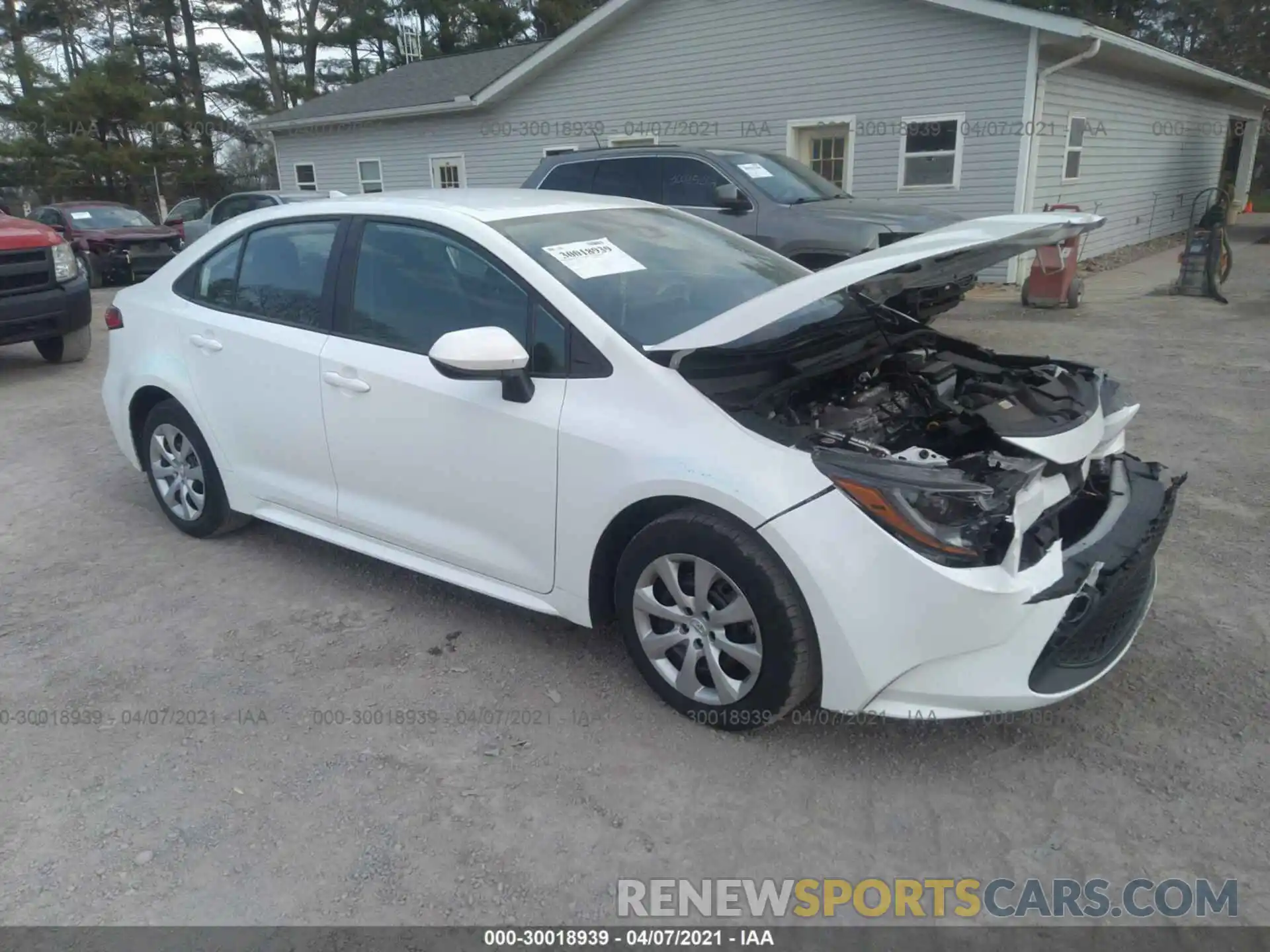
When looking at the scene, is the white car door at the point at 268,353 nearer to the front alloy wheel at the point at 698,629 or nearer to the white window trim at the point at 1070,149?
the front alloy wheel at the point at 698,629

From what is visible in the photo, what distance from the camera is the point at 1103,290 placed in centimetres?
1217

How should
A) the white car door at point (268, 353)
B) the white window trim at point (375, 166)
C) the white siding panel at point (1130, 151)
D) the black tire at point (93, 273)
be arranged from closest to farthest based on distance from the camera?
the white car door at point (268, 353)
the white siding panel at point (1130, 151)
the black tire at point (93, 273)
the white window trim at point (375, 166)

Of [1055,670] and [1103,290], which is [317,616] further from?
[1103,290]

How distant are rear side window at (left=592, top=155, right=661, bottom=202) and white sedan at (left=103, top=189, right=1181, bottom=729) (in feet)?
18.8

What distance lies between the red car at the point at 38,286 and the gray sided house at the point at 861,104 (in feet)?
31.4

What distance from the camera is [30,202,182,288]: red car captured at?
15750 millimetres

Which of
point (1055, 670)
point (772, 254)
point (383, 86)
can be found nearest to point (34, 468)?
point (772, 254)

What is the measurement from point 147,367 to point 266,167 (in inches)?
1265

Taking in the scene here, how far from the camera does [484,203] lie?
370cm

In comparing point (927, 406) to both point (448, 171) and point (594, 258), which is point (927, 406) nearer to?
point (594, 258)

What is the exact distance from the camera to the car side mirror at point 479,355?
294cm

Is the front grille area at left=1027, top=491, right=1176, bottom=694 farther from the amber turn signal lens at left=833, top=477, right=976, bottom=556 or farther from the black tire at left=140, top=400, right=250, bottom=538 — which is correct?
the black tire at left=140, top=400, right=250, bottom=538

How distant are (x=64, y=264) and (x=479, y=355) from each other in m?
7.46

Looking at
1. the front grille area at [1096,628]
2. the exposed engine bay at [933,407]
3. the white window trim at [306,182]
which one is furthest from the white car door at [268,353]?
the white window trim at [306,182]
